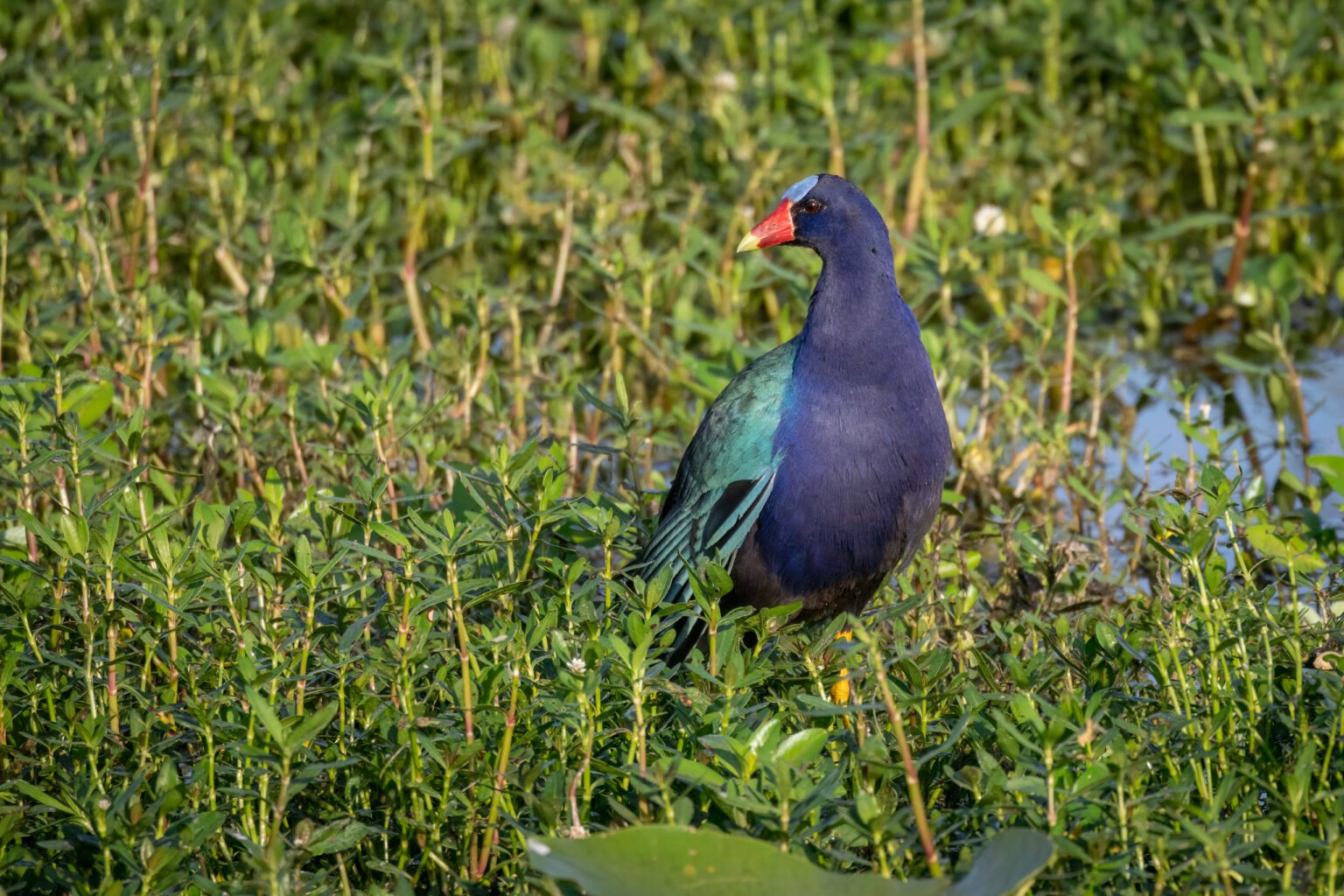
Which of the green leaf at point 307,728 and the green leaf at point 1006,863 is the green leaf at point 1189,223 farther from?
the green leaf at point 307,728

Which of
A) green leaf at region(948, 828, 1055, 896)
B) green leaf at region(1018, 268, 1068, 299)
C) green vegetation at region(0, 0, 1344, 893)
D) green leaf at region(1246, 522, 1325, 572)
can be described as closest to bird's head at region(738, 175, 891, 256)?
green vegetation at region(0, 0, 1344, 893)

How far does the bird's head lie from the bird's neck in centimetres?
3

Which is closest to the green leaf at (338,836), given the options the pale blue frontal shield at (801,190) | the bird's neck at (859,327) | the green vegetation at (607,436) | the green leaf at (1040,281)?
the green vegetation at (607,436)

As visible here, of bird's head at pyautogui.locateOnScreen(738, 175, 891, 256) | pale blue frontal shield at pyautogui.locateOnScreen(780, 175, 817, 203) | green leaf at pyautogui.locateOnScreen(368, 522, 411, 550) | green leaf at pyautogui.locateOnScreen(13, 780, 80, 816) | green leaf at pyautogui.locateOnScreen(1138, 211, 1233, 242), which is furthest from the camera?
green leaf at pyautogui.locateOnScreen(1138, 211, 1233, 242)

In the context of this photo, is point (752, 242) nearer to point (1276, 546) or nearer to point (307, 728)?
point (1276, 546)

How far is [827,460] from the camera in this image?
2.76 metres

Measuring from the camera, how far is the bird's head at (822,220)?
297 centimetres

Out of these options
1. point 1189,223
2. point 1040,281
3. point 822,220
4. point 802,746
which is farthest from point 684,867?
point 1189,223

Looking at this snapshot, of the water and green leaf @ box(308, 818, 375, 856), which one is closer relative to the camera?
green leaf @ box(308, 818, 375, 856)

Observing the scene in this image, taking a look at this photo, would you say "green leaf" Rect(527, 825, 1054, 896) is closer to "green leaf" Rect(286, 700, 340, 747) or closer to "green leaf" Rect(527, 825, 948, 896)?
"green leaf" Rect(527, 825, 948, 896)

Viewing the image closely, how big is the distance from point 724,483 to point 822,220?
1.75ft

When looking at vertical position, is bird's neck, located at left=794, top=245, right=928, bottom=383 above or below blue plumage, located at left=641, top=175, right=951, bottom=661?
above

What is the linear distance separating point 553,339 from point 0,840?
7.22 feet

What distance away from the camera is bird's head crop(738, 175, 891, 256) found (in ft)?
9.74
